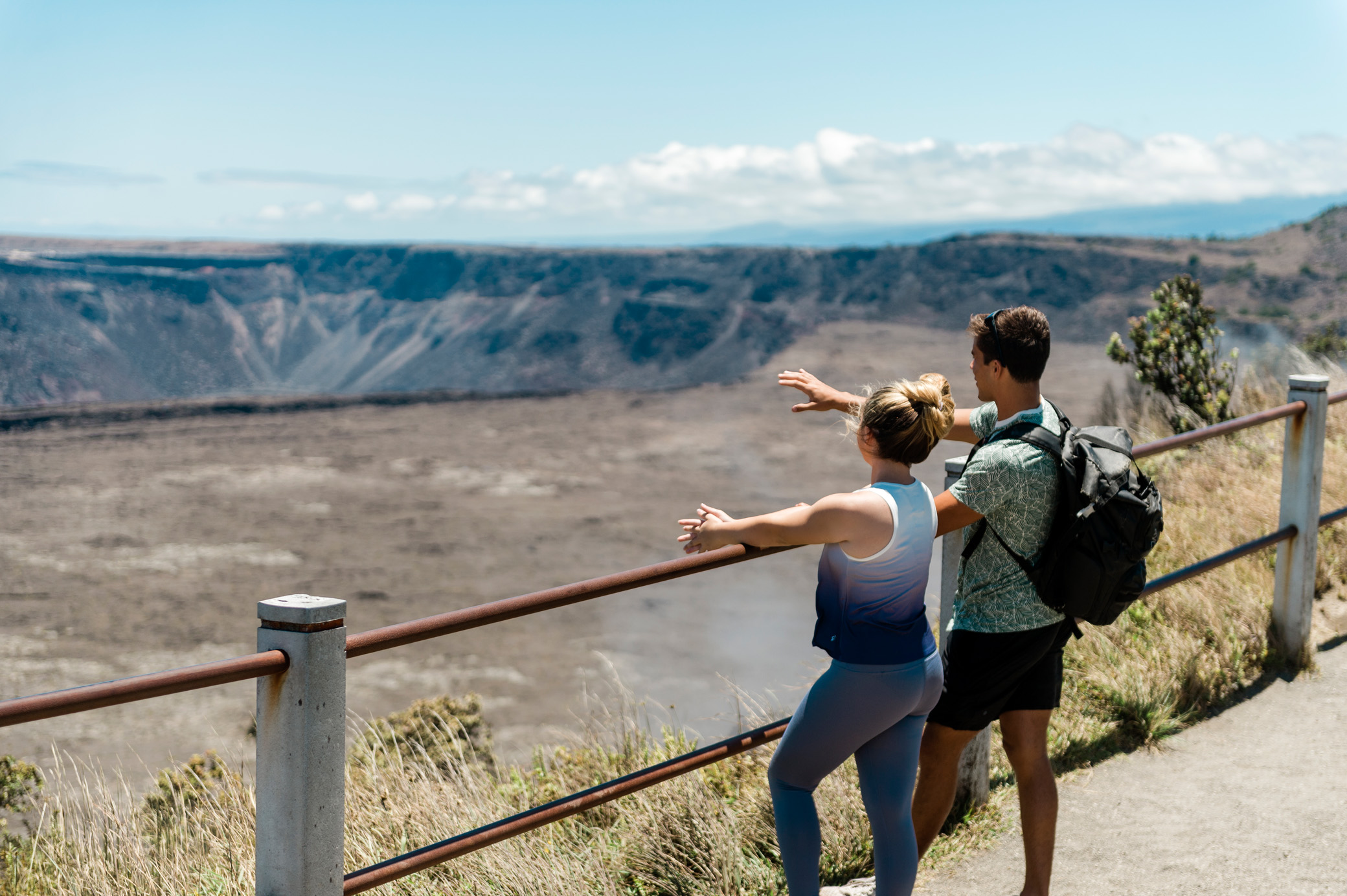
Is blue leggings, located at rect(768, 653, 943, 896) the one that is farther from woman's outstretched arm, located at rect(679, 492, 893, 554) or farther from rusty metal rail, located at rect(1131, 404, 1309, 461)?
rusty metal rail, located at rect(1131, 404, 1309, 461)

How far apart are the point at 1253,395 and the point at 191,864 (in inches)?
486

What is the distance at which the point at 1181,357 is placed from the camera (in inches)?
491

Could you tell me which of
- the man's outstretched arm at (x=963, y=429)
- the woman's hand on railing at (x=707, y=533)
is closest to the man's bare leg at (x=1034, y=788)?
the man's outstretched arm at (x=963, y=429)

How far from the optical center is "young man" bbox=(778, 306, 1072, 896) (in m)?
2.58

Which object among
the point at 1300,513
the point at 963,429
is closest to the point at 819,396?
the point at 963,429

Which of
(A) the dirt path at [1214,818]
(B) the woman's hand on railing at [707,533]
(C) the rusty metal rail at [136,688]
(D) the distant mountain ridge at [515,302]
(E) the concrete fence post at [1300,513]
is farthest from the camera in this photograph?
(D) the distant mountain ridge at [515,302]

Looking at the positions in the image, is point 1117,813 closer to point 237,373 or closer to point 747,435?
point 747,435

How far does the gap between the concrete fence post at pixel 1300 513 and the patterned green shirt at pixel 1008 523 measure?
2474 mm

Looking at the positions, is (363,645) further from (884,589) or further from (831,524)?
(884,589)

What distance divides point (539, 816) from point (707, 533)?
759mm

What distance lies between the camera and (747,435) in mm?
55406

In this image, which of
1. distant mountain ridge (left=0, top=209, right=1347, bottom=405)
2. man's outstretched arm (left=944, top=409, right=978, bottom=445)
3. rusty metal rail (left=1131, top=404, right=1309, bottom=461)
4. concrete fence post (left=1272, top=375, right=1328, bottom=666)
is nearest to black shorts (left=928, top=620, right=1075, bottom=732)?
man's outstretched arm (left=944, top=409, right=978, bottom=445)

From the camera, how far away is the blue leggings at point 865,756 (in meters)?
2.30

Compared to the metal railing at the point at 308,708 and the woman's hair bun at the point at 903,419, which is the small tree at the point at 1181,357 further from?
the metal railing at the point at 308,708
